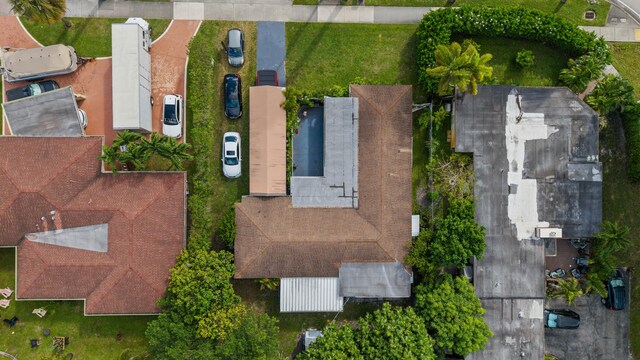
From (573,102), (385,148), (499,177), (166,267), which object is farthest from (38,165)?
(573,102)

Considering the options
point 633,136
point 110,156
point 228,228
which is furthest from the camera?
point 633,136

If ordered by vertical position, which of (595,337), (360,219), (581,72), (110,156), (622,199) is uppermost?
(581,72)

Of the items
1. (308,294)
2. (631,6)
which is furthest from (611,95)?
(308,294)

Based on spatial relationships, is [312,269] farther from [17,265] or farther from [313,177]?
[17,265]

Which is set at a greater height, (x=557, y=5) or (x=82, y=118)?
(x=557, y=5)

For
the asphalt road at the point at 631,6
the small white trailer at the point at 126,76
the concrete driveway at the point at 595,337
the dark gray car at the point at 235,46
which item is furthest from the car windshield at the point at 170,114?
the asphalt road at the point at 631,6

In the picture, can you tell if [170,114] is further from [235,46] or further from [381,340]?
[381,340]
